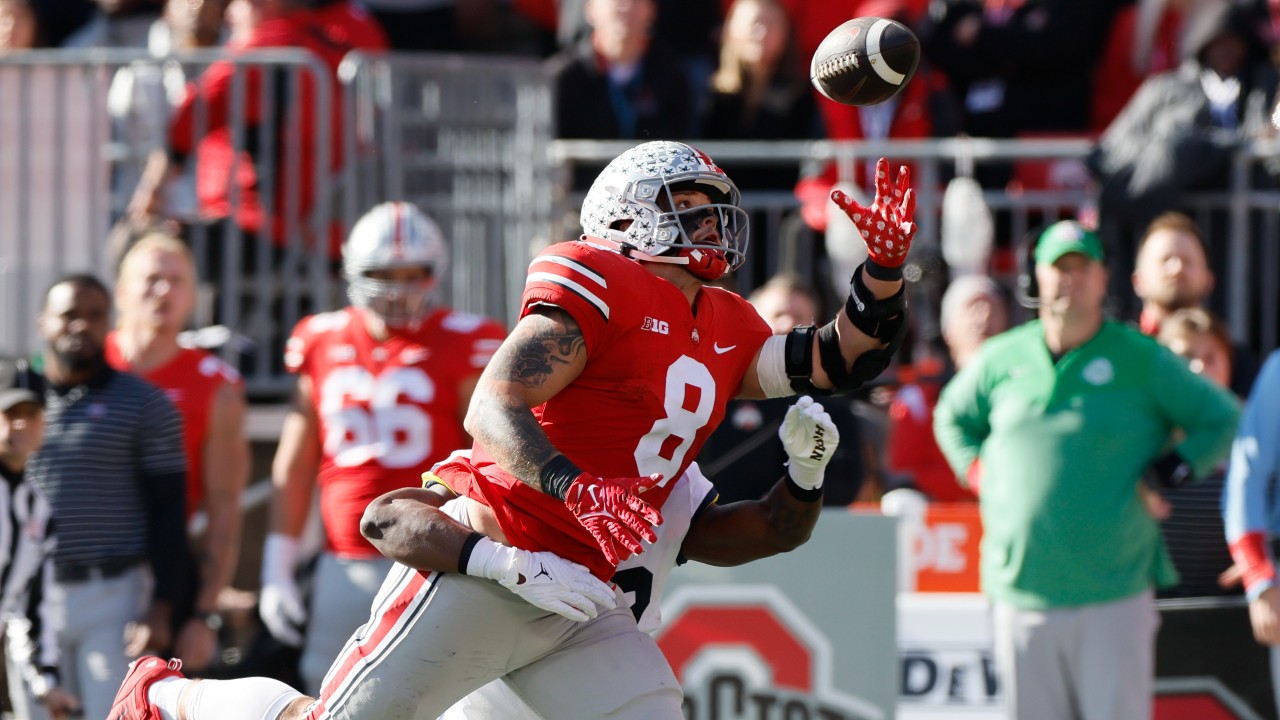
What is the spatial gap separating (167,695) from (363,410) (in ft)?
6.73

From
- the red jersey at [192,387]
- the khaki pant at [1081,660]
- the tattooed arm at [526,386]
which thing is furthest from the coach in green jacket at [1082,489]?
the red jersey at [192,387]

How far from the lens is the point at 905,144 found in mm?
9148

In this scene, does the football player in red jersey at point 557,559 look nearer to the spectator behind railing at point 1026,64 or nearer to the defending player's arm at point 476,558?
the defending player's arm at point 476,558

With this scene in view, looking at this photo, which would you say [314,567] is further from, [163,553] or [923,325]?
[923,325]

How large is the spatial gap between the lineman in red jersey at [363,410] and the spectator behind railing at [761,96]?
216cm

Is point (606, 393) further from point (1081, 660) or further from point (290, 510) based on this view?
point (290, 510)

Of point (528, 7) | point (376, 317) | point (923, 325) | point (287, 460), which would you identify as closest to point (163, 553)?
point (287, 460)

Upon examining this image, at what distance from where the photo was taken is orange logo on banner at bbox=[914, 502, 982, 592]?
7820 mm

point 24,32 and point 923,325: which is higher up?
point 24,32

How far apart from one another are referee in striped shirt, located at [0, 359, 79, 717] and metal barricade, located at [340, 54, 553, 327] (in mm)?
2370

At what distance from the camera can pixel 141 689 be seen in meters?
5.69

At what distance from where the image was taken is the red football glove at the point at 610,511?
443 cm

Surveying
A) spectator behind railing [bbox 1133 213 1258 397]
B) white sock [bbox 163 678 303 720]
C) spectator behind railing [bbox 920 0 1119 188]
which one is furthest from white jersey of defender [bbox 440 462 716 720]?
spectator behind railing [bbox 920 0 1119 188]

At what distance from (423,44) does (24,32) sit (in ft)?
7.04
